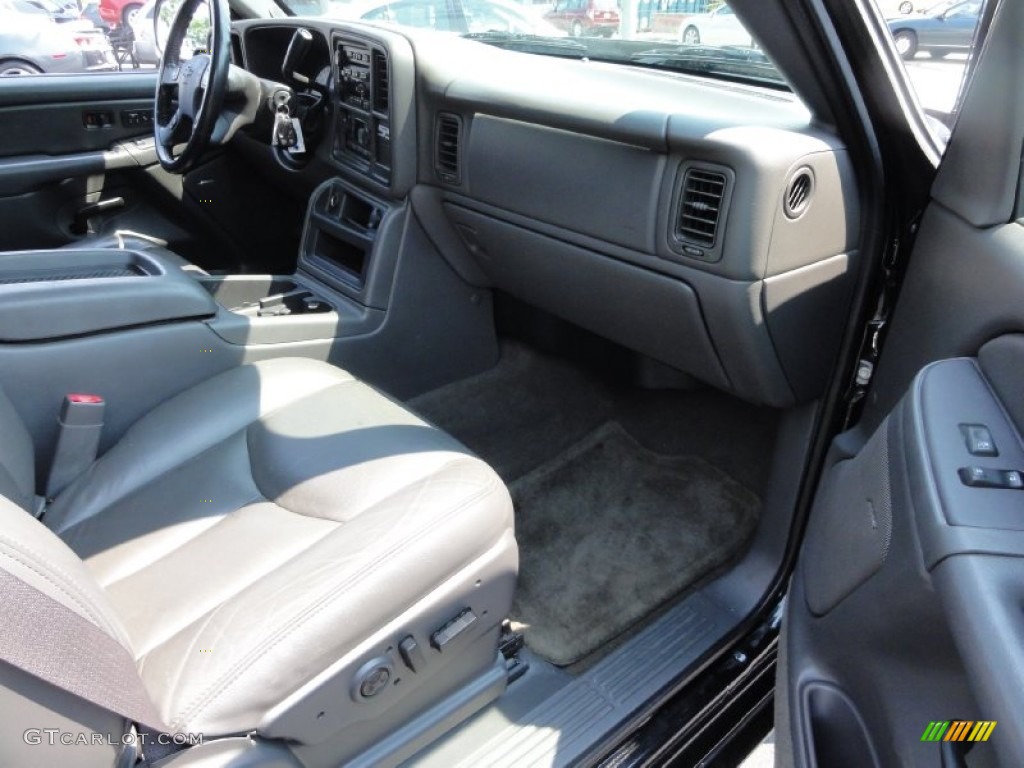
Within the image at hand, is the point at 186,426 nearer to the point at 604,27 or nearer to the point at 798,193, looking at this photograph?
the point at 798,193

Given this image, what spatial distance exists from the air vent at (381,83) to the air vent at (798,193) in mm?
1018

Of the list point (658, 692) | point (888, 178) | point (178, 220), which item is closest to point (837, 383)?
point (888, 178)

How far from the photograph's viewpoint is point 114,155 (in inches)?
98.4

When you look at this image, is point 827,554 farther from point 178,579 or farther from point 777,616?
point 178,579

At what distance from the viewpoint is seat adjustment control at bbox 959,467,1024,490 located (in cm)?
80

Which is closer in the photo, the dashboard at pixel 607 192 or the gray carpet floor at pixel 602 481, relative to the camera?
the dashboard at pixel 607 192

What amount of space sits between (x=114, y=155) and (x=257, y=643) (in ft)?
6.75

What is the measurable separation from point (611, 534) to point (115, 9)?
6062 mm

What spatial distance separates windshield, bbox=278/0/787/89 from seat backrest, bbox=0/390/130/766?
1.17m

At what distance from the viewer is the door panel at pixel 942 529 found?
0.72m

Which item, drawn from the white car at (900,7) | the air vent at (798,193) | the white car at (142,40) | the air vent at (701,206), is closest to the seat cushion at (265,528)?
the air vent at (701,206)

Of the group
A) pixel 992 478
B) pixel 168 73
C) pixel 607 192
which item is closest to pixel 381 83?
pixel 168 73

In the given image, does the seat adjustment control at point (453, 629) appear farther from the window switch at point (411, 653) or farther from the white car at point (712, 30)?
the white car at point (712, 30)

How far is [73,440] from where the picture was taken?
4.81ft
